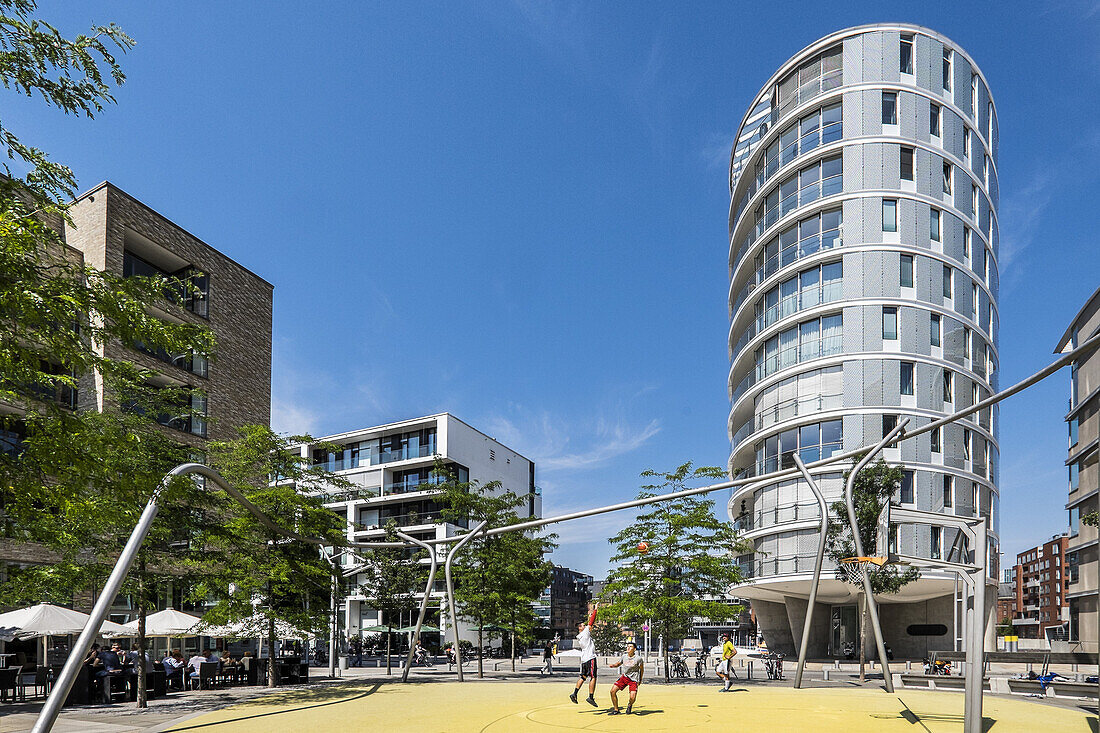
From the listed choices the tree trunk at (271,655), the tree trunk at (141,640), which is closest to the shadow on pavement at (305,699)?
the tree trunk at (271,655)

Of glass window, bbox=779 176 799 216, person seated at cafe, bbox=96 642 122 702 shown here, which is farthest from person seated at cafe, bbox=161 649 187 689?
glass window, bbox=779 176 799 216

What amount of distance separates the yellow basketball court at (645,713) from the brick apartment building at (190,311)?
2130 centimetres

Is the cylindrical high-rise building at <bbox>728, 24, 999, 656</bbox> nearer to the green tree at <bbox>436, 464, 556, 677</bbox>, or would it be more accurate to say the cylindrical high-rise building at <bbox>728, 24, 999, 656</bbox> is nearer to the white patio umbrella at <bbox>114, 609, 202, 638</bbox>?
the green tree at <bbox>436, 464, 556, 677</bbox>

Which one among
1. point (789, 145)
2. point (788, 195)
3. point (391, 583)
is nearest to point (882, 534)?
point (788, 195)

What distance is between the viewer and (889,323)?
4494 cm

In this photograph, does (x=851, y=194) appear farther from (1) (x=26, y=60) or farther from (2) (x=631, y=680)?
(1) (x=26, y=60)

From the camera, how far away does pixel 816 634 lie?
1989 inches

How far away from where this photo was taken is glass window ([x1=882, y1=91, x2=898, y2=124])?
47.0 metres

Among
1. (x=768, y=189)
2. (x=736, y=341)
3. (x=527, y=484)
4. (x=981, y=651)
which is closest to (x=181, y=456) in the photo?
(x=981, y=651)

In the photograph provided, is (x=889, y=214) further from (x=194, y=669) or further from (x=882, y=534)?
(x=194, y=669)

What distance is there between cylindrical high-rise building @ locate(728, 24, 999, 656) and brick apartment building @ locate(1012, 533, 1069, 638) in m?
93.4

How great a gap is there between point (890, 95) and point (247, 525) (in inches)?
1655

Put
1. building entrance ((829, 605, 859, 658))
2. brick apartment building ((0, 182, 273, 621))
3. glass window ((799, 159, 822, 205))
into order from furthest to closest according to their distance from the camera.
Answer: building entrance ((829, 605, 859, 658))
glass window ((799, 159, 822, 205))
brick apartment building ((0, 182, 273, 621))

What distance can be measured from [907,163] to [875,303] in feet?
29.5
